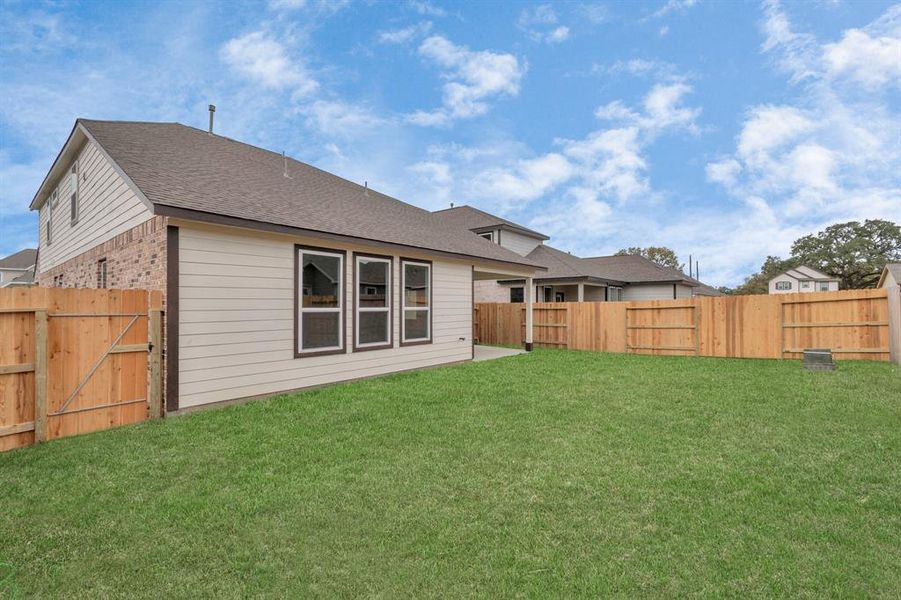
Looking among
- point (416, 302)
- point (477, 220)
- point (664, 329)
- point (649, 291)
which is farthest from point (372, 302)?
point (649, 291)

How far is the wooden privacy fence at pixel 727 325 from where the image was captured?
1013 centimetres

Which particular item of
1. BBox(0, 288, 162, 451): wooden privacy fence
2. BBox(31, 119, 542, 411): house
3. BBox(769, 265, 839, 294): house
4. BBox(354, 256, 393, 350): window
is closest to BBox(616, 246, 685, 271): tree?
BBox(769, 265, 839, 294): house

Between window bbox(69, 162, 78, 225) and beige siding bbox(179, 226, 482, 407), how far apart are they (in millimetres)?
6365

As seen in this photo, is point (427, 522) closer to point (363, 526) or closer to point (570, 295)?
point (363, 526)

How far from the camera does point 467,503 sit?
330 cm

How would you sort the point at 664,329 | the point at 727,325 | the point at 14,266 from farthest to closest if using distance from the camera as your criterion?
the point at 14,266
the point at 664,329
the point at 727,325

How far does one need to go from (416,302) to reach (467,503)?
272 inches

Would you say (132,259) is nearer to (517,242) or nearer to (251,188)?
(251,188)

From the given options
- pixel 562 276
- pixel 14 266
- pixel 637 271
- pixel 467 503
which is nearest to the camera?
pixel 467 503

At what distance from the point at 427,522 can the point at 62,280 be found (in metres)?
12.8

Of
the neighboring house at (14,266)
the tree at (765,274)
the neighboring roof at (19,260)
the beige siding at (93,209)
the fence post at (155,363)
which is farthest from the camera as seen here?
the tree at (765,274)

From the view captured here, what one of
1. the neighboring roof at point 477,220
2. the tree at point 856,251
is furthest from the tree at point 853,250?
the neighboring roof at point 477,220

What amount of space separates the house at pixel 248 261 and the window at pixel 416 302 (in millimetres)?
38

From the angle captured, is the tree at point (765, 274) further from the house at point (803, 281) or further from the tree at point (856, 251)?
the house at point (803, 281)
